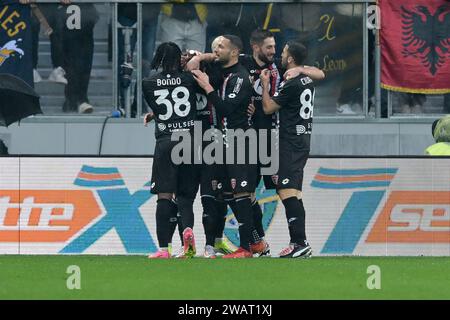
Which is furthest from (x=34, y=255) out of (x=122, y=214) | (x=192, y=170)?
(x=192, y=170)

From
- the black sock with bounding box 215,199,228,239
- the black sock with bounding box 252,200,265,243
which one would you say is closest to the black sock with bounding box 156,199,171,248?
the black sock with bounding box 215,199,228,239

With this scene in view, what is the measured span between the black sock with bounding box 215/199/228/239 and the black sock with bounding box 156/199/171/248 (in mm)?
523

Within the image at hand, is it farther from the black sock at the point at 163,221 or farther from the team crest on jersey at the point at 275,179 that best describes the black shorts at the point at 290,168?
the black sock at the point at 163,221

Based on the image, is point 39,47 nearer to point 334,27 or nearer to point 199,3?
point 199,3

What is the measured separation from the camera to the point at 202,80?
13969 mm

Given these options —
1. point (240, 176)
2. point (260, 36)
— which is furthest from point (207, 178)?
point (260, 36)

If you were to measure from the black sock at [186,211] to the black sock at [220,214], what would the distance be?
0.33 meters

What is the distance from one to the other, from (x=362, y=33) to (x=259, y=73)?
6339 millimetres

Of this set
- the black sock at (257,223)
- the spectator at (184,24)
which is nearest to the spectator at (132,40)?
the spectator at (184,24)

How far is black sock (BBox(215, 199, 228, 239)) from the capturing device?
14.4 metres

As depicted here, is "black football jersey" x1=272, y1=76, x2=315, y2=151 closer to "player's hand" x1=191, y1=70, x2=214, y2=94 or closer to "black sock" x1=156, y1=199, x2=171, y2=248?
"player's hand" x1=191, y1=70, x2=214, y2=94

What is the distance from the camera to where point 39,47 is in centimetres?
2055

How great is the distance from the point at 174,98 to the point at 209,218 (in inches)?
47.5

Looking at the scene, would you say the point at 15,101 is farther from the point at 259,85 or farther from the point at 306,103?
the point at 306,103
